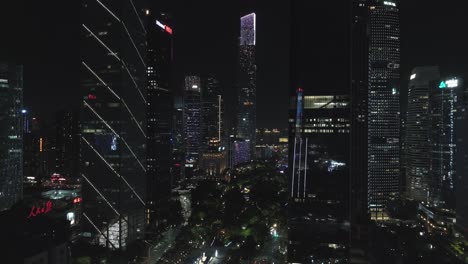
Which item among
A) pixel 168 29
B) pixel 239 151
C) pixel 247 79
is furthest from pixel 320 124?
pixel 247 79

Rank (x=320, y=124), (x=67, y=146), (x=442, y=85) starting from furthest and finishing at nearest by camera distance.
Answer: (x=67, y=146)
(x=442, y=85)
(x=320, y=124)

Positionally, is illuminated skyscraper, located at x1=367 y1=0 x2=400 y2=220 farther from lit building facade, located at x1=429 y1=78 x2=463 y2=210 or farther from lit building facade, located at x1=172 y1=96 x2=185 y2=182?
lit building facade, located at x1=172 y1=96 x2=185 y2=182

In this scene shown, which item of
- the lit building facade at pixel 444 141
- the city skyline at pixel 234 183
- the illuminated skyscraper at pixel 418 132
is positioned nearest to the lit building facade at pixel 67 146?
the city skyline at pixel 234 183

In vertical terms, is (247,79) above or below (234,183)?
above

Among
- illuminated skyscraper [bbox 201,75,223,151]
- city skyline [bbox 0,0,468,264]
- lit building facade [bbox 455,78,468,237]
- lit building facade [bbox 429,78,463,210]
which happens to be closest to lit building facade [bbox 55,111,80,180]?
city skyline [bbox 0,0,468,264]

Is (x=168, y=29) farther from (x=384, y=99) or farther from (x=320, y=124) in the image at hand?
(x=384, y=99)

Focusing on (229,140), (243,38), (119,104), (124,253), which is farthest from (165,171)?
(243,38)

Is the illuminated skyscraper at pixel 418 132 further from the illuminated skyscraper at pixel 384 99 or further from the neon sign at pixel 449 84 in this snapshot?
the illuminated skyscraper at pixel 384 99
